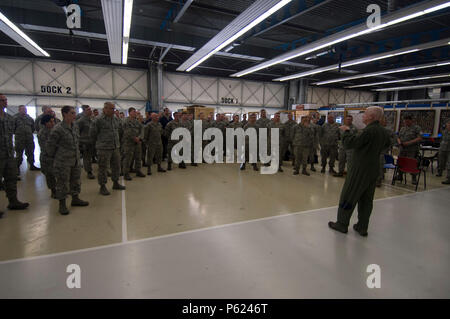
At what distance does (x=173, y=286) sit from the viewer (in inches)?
78.1

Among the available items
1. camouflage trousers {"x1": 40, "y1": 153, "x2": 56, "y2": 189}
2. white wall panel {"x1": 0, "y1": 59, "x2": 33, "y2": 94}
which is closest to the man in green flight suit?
camouflage trousers {"x1": 40, "y1": 153, "x2": 56, "y2": 189}

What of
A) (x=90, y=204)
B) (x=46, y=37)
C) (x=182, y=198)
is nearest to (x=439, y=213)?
(x=182, y=198)

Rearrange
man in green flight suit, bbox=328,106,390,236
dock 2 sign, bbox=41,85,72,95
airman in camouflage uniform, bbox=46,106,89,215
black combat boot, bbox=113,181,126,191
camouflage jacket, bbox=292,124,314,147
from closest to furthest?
man in green flight suit, bbox=328,106,390,236 → airman in camouflage uniform, bbox=46,106,89,215 → black combat boot, bbox=113,181,126,191 → camouflage jacket, bbox=292,124,314,147 → dock 2 sign, bbox=41,85,72,95

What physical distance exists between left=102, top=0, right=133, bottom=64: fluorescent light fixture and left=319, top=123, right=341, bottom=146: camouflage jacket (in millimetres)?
5663

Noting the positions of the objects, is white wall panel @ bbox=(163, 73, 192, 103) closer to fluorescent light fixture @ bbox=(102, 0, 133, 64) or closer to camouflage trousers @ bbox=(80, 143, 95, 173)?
fluorescent light fixture @ bbox=(102, 0, 133, 64)

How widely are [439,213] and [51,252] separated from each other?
5693 mm

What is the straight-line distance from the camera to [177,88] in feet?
52.5

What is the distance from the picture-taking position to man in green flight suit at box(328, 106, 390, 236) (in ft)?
8.91

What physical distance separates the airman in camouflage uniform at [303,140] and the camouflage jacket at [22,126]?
702cm

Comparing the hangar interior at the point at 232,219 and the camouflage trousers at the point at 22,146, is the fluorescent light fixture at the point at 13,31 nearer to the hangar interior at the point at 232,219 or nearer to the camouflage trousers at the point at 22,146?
the hangar interior at the point at 232,219

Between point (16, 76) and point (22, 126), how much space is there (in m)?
10.6

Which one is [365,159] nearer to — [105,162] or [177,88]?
[105,162]

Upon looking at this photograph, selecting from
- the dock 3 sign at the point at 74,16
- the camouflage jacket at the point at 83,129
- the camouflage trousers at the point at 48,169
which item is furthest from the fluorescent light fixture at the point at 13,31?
the camouflage trousers at the point at 48,169
